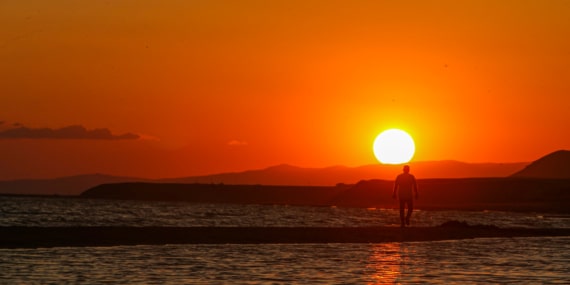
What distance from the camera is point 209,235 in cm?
3300

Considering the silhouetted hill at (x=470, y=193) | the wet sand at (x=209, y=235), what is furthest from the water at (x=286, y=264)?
the silhouetted hill at (x=470, y=193)

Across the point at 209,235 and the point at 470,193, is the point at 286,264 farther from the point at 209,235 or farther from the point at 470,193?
the point at 470,193

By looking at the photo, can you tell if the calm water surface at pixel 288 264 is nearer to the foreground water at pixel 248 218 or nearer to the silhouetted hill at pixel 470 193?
the foreground water at pixel 248 218

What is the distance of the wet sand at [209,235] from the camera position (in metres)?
29.4

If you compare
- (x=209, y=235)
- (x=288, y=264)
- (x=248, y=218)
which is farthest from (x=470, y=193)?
(x=288, y=264)

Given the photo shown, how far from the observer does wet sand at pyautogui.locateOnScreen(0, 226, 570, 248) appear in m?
29.4

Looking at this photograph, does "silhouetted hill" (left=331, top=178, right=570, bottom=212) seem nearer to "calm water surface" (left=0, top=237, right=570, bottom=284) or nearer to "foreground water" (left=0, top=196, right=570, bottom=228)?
"foreground water" (left=0, top=196, right=570, bottom=228)

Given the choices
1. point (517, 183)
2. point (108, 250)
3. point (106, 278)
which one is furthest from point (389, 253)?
point (517, 183)

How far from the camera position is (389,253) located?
1114 inches

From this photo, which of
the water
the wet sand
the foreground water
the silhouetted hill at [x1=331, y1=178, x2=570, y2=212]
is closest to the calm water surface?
the water

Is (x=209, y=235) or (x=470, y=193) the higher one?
(x=470, y=193)

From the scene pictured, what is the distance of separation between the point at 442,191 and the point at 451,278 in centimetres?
14438

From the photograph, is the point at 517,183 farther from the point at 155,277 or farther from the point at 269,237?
the point at 155,277

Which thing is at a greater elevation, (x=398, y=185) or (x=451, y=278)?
(x=398, y=185)
